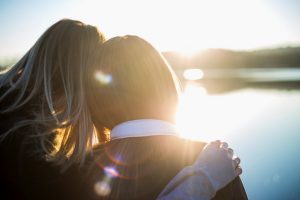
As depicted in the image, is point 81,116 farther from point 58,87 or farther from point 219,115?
point 219,115

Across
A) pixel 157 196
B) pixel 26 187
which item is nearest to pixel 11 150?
pixel 26 187

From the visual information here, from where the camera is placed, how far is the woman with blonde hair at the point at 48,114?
172 centimetres

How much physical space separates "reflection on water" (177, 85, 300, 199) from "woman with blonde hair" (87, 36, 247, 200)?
1.14ft

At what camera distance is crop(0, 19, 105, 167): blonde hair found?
190cm

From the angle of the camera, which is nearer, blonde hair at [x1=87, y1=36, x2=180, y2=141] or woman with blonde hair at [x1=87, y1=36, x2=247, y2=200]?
woman with blonde hair at [x1=87, y1=36, x2=247, y2=200]

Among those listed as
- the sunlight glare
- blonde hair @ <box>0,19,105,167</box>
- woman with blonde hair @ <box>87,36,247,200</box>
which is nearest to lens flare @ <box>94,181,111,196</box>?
woman with blonde hair @ <box>87,36,247,200</box>

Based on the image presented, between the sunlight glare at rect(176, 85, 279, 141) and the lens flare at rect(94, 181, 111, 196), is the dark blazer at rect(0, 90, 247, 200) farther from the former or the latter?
the sunlight glare at rect(176, 85, 279, 141)

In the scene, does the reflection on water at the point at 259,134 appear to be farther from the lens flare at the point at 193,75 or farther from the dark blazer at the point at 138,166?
the lens flare at the point at 193,75

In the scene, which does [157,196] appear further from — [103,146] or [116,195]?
[103,146]

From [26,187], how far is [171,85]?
31.3 inches

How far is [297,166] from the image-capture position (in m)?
6.04

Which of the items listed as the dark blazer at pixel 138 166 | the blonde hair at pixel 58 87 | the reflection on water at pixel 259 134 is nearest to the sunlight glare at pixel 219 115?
the reflection on water at pixel 259 134

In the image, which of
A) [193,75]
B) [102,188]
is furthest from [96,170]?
[193,75]

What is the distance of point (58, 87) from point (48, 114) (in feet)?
0.85
